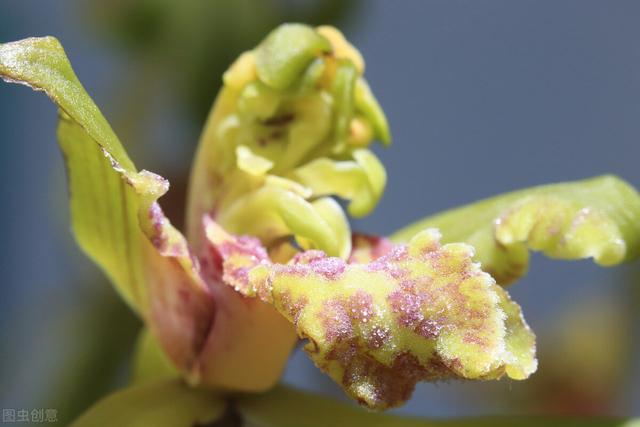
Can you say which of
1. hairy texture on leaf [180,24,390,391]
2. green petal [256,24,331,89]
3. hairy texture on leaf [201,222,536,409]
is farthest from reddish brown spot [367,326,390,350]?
green petal [256,24,331,89]

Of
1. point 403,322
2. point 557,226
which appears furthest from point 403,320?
point 557,226

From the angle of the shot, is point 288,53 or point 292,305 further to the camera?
point 288,53

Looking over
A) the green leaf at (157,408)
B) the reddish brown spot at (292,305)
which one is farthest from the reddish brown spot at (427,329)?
the green leaf at (157,408)

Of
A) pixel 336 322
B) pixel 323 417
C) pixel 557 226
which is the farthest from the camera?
pixel 323 417

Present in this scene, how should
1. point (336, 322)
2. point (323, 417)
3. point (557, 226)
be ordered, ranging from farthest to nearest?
1. point (323, 417)
2. point (557, 226)
3. point (336, 322)

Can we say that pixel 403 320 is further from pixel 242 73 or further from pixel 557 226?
pixel 242 73

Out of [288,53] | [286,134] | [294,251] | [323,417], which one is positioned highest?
[288,53]

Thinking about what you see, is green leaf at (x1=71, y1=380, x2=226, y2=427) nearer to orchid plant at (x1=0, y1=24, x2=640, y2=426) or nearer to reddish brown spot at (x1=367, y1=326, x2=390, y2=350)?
orchid plant at (x1=0, y1=24, x2=640, y2=426)
